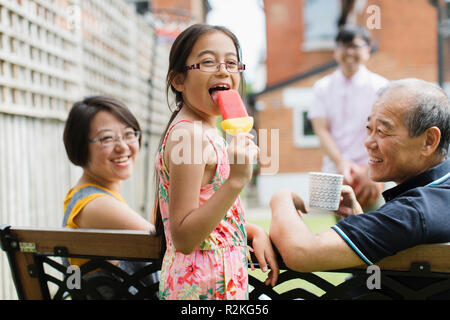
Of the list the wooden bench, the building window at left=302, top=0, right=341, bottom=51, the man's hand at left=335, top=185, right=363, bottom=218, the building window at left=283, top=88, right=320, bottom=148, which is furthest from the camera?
the building window at left=302, top=0, right=341, bottom=51

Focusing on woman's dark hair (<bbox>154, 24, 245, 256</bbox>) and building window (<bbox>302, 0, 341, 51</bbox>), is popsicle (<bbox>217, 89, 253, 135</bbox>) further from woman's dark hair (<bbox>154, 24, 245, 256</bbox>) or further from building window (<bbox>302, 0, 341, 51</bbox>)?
building window (<bbox>302, 0, 341, 51</bbox>)

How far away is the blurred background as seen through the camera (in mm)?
3293

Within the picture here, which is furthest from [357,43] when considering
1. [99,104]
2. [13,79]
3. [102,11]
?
[102,11]

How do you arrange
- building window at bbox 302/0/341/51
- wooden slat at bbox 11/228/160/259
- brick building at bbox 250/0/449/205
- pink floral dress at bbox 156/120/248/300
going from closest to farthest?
pink floral dress at bbox 156/120/248/300 < wooden slat at bbox 11/228/160/259 < brick building at bbox 250/0/449/205 < building window at bbox 302/0/341/51

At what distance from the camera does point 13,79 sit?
326cm

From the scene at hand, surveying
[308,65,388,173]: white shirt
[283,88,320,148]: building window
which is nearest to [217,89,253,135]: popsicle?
[308,65,388,173]: white shirt

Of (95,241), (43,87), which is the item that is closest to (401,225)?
(95,241)

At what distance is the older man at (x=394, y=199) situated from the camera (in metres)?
1.30

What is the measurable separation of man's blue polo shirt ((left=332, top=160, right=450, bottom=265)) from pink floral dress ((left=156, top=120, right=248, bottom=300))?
37 cm

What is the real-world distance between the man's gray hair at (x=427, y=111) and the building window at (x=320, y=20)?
12.7 m

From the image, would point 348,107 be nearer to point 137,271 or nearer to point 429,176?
point 429,176

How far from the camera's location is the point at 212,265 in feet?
3.97
